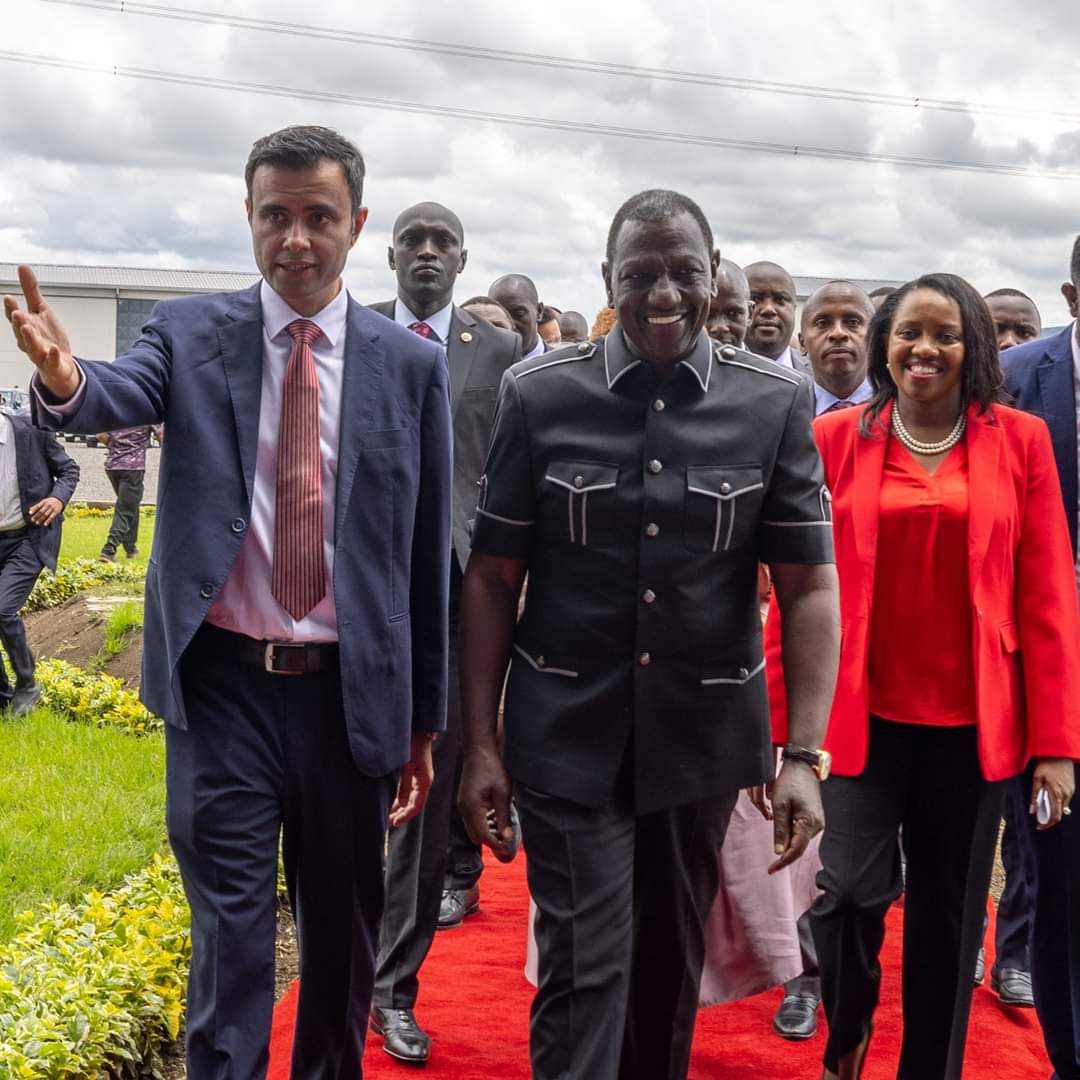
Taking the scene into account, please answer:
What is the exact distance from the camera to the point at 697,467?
10.3 feet

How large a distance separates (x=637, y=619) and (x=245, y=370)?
104 centimetres

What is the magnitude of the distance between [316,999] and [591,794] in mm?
926

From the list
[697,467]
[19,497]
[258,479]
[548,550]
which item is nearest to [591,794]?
[548,550]

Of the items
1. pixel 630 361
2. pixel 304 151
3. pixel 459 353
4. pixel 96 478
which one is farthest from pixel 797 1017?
pixel 96 478

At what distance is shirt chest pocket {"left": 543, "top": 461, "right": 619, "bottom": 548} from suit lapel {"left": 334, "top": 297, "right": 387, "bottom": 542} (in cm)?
47

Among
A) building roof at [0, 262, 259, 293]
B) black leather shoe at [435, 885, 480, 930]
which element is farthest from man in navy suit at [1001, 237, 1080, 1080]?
building roof at [0, 262, 259, 293]

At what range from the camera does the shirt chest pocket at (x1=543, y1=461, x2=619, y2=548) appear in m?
3.13

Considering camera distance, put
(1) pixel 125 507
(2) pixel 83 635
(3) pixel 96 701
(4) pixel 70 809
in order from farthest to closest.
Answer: (1) pixel 125 507, (2) pixel 83 635, (3) pixel 96 701, (4) pixel 70 809

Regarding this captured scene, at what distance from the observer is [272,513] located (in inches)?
130

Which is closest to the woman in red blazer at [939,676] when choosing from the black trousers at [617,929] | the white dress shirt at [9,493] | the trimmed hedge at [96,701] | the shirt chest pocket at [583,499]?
the black trousers at [617,929]

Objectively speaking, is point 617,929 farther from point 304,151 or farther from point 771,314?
point 771,314

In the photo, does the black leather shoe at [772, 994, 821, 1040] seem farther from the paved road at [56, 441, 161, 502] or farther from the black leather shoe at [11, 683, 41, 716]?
the paved road at [56, 441, 161, 502]

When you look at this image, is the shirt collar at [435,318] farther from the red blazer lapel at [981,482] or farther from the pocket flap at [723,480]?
the pocket flap at [723,480]

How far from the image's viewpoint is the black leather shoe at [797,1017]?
4742mm
